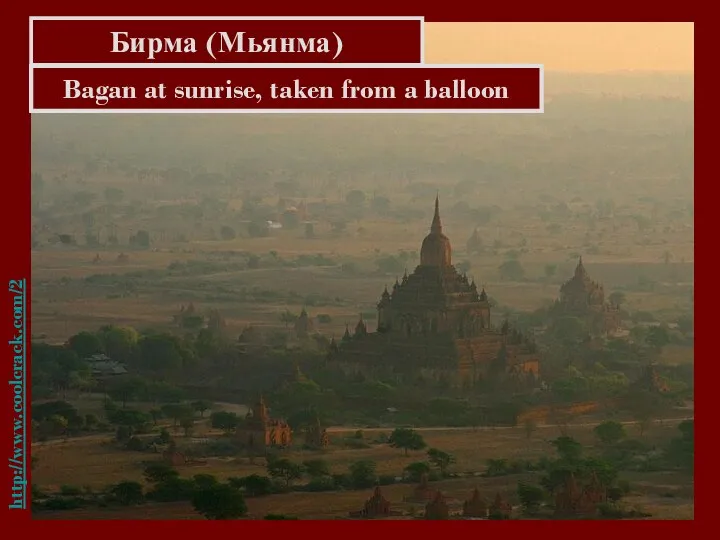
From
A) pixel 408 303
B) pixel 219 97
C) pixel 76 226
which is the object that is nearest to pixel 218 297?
pixel 76 226

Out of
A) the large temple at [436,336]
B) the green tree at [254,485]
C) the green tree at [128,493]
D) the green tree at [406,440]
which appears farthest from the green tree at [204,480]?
the large temple at [436,336]

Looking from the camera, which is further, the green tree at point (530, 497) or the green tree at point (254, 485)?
the green tree at point (254, 485)

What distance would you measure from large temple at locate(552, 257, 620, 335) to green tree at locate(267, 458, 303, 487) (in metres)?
15.6

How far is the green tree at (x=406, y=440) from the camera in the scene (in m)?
42.0

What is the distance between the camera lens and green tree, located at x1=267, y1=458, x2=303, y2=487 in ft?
130

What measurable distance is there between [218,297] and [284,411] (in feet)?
41.2

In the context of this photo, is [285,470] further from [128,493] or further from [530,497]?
[530,497]

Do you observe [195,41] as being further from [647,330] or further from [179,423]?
[647,330]

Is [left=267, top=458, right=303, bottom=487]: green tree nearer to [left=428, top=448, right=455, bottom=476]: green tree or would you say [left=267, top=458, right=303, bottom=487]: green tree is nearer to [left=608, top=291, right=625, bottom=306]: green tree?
[left=428, top=448, right=455, bottom=476]: green tree

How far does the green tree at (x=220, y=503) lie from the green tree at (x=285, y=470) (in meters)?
1.92

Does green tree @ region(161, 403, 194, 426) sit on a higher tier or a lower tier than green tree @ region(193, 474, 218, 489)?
higher

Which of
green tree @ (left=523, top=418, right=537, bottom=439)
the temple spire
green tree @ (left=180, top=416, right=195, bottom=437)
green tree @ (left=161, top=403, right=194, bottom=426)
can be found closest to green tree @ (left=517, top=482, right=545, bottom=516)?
green tree @ (left=523, top=418, right=537, bottom=439)

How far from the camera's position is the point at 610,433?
42.7 meters

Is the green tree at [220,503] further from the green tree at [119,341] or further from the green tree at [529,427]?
the green tree at [119,341]
